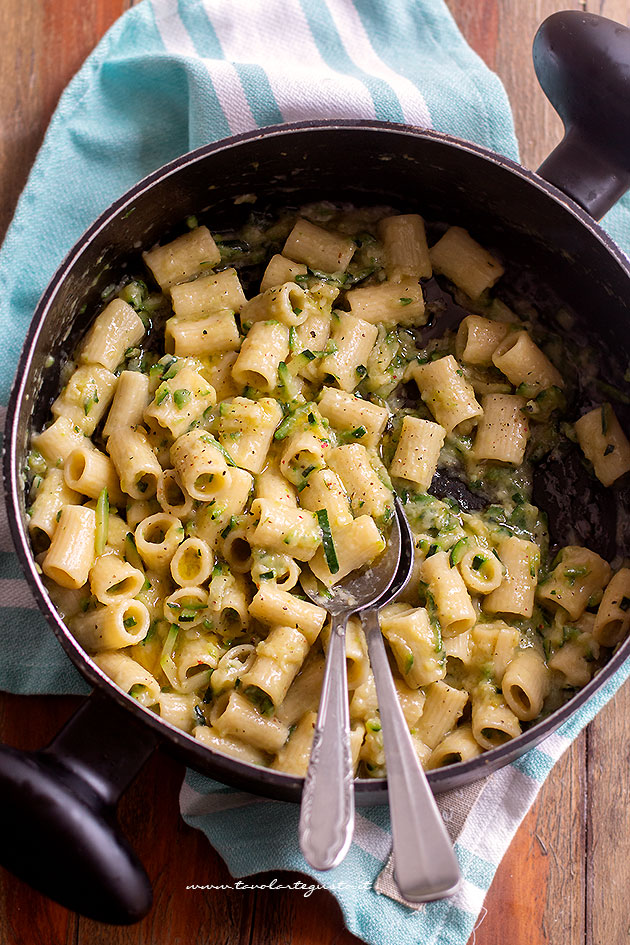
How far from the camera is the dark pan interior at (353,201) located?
2.00 m

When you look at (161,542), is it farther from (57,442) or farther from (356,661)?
(356,661)

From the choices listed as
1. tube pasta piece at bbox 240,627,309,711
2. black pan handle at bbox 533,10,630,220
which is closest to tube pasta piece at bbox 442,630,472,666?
tube pasta piece at bbox 240,627,309,711

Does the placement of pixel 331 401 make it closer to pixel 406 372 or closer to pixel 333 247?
pixel 406 372

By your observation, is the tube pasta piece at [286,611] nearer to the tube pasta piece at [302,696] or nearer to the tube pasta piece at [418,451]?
the tube pasta piece at [302,696]

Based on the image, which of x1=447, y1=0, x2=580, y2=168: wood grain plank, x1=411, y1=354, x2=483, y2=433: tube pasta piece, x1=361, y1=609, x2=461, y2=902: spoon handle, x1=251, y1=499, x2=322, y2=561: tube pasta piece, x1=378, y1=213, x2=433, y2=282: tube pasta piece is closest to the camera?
x1=361, y1=609, x2=461, y2=902: spoon handle

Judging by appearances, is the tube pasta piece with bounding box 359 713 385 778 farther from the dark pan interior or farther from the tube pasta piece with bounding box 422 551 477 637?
the dark pan interior

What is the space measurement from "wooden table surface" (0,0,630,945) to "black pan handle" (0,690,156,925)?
1.52 feet

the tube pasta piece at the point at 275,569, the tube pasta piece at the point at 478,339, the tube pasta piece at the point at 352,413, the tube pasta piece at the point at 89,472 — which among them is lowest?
the tube pasta piece at the point at 89,472

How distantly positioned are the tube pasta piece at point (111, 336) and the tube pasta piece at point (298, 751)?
0.91 meters

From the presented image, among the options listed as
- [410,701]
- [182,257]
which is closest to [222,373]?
[182,257]

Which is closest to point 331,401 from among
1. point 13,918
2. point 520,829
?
point 520,829

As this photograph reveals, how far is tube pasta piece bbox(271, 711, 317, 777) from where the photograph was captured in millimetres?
1829

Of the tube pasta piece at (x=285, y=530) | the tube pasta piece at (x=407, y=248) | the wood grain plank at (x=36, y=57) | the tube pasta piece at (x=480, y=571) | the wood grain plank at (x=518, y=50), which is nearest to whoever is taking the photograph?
the tube pasta piece at (x=285, y=530)

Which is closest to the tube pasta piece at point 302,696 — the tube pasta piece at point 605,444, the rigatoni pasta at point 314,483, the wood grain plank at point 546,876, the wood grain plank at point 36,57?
the rigatoni pasta at point 314,483
